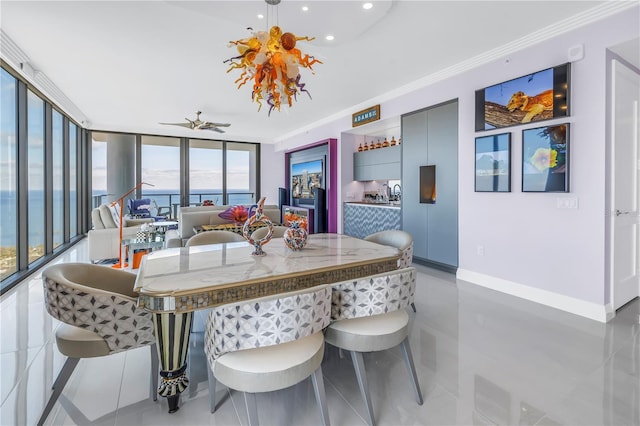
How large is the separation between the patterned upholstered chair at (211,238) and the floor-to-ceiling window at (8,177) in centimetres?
266

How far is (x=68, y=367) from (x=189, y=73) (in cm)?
396

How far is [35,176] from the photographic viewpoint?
433cm

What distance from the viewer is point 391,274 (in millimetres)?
1570

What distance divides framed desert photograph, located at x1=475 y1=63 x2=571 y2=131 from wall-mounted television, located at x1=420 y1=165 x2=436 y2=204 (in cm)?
93

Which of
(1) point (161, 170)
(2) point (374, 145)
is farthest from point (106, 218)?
(2) point (374, 145)

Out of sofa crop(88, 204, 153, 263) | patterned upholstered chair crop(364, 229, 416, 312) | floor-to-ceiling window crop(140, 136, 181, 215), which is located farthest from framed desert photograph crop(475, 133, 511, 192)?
floor-to-ceiling window crop(140, 136, 181, 215)

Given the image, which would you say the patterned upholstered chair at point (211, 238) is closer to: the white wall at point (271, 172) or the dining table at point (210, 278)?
the dining table at point (210, 278)

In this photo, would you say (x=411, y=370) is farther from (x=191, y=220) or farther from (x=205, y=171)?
(x=205, y=171)

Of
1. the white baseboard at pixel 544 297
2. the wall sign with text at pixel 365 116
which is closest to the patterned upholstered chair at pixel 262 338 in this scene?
the white baseboard at pixel 544 297

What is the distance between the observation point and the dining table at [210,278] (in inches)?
54.1

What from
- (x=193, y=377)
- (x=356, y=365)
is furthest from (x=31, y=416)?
(x=356, y=365)

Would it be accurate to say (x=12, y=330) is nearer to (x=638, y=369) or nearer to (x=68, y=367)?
(x=68, y=367)

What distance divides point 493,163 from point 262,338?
348 cm

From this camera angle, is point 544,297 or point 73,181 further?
point 73,181
